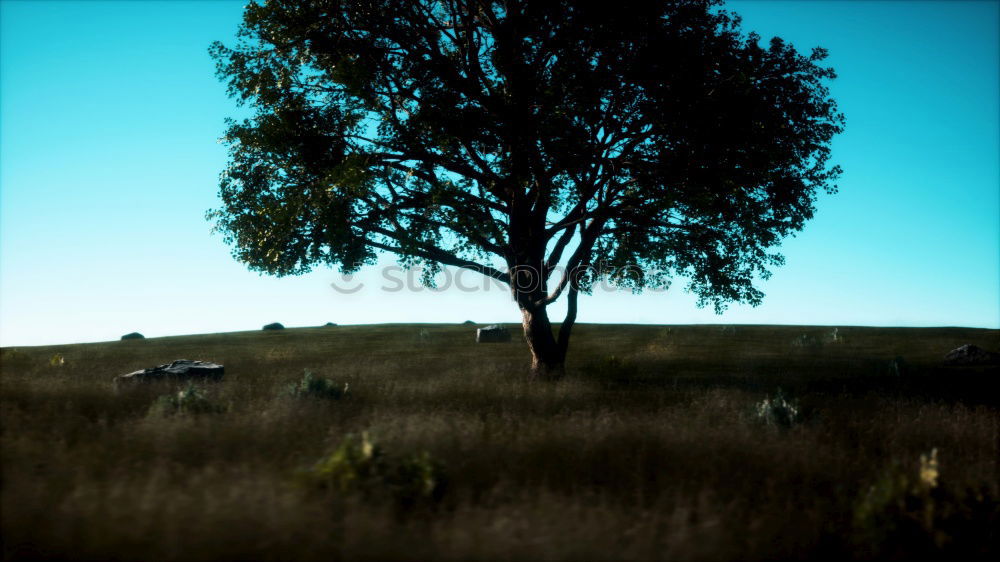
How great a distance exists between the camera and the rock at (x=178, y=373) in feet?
58.2

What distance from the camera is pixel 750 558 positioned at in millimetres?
5906

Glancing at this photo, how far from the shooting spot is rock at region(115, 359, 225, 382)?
1773cm

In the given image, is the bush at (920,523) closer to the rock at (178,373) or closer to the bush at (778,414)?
the bush at (778,414)

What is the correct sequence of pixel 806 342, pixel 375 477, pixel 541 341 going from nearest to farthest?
pixel 375 477
pixel 541 341
pixel 806 342

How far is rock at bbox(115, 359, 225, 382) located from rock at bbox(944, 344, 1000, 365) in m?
31.7

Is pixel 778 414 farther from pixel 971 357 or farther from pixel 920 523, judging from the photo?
pixel 971 357

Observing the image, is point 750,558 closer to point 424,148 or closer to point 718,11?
point 424,148

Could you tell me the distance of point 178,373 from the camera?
18.9 metres

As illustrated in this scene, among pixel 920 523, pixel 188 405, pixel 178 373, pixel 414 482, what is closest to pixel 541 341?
pixel 178 373

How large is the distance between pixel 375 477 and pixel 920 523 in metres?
5.71

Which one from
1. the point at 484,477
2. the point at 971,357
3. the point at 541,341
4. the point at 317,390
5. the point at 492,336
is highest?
the point at 541,341

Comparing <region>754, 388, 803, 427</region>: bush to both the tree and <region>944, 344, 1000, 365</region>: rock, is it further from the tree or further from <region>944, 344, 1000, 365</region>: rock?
<region>944, 344, 1000, 365</region>: rock

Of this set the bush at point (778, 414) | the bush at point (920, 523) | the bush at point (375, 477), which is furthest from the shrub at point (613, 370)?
the bush at point (375, 477)

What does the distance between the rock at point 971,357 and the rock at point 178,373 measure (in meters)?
31.7
